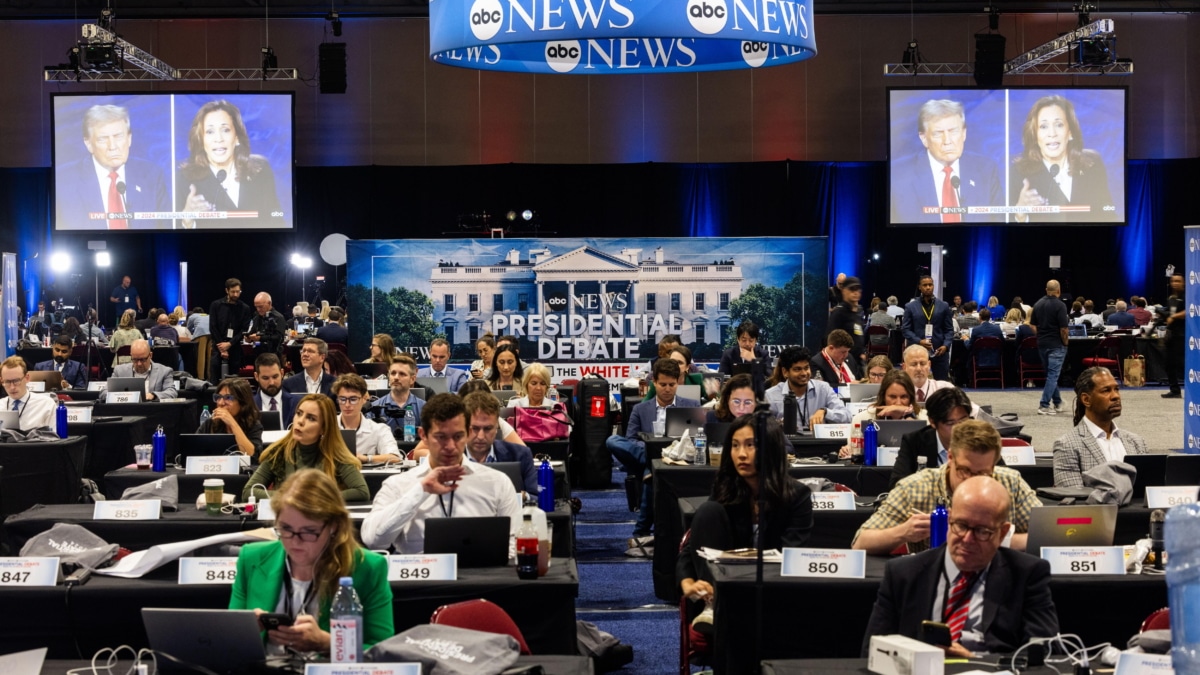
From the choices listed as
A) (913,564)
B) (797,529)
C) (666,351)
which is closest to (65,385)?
(666,351)

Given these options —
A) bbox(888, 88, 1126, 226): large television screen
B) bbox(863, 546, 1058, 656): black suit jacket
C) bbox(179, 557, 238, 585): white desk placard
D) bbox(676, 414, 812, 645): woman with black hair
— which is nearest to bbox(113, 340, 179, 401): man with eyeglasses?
bbox(179, 557, 238, 585): white desk placard

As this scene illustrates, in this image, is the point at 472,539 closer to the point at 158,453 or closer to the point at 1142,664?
the point at 1142,664

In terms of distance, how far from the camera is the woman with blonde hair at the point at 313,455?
18.7 feet

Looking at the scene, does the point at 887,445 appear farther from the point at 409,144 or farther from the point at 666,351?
the point at 409,144

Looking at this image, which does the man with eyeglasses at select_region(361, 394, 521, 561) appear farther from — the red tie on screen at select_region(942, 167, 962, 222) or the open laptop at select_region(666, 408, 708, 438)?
the red tie on screen at select_region(942, 167, 962, 222)

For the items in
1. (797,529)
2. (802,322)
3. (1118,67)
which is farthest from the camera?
(1118,67)

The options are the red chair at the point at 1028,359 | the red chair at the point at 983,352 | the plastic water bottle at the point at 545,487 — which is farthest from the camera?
the red chair at the point at 1028,359

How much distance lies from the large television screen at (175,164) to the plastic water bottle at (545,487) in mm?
13293

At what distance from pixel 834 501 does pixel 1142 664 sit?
103 inches

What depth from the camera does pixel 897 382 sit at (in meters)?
7.59

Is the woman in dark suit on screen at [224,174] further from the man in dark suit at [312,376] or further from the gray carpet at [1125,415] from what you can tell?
the gray carpet at [1125,415]

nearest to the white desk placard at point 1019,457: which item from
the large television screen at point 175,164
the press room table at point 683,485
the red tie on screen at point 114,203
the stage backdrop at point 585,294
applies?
the press room table at point 683,485

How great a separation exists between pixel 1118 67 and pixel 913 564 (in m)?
17.4

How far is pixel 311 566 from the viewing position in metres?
3.63
